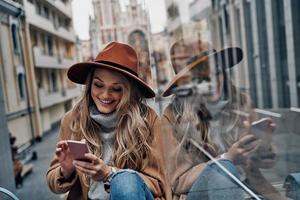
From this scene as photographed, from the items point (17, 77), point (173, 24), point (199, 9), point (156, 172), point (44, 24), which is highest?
point (199, 9)

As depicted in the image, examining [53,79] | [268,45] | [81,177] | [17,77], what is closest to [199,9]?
[268,45]

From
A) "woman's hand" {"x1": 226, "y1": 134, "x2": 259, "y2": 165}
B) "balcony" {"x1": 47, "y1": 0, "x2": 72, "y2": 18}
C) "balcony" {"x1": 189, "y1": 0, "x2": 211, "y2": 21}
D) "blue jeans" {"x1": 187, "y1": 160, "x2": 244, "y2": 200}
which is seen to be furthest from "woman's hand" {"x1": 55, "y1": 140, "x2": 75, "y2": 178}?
"balcony" {"x1": 189, "y1": 0, "x2": 211, "y2": 21}

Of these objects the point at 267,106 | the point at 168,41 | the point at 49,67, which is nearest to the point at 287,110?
the point at 267,106

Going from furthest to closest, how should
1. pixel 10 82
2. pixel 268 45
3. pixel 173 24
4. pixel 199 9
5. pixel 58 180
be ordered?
pixel 199 9 < pixel 173 24 < pixel 268 45 < pixel 10 82 < pixel 58 180

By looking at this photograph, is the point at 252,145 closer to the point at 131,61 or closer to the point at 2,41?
the point at 131,61

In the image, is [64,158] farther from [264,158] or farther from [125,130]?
[264,158]

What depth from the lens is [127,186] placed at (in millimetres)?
987

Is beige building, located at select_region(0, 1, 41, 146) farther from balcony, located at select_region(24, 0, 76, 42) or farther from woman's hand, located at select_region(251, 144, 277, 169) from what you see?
woman's hand, located at select_region(251, 144, 277, 169)

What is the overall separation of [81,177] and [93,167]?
13 cm

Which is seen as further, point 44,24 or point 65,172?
point 44,24

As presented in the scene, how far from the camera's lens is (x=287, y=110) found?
304cm

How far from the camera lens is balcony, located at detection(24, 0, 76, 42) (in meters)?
1.59

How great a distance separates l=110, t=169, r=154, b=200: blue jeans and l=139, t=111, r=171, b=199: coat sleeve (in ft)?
0.30

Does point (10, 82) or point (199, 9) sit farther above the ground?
point (199, 9)
